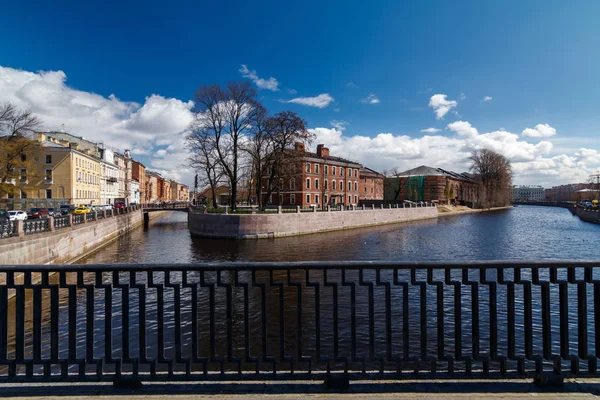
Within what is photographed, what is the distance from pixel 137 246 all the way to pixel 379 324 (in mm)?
23267

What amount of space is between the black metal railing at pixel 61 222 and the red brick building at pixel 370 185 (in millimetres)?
63435

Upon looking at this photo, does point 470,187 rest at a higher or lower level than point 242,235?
higher

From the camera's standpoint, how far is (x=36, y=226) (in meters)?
17.5

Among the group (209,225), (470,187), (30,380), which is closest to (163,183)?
(470,187)

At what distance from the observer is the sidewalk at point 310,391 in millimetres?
2799

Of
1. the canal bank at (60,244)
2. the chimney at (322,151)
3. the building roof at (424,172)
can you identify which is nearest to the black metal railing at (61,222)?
the canal bank at (60,244)

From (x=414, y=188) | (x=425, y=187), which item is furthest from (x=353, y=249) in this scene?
(x=425, y=187)

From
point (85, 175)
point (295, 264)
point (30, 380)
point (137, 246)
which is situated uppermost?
point (85, 175)

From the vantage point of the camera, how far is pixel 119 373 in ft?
9.70

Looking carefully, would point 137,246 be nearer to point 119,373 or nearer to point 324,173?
point 119,373

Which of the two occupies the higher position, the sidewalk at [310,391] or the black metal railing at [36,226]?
the black metal railing at [36,226]

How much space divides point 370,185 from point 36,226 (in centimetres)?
7263

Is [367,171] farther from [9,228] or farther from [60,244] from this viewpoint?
[9,228]

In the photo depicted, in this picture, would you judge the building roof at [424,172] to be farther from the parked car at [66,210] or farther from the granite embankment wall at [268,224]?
the parked car at [66,210]
